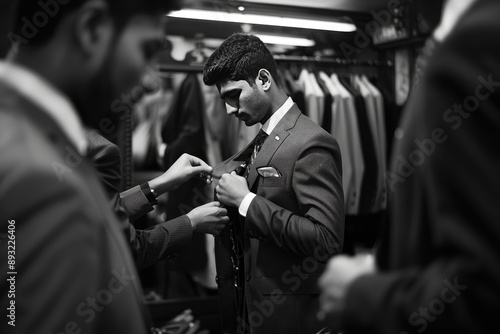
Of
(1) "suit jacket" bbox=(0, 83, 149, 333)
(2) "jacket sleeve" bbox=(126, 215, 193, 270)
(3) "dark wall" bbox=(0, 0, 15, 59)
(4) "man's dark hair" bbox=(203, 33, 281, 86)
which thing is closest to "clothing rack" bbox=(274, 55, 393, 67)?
(4) "man's dark hair" bbox=(203, 33, 281, 86)

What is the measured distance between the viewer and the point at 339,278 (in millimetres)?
778

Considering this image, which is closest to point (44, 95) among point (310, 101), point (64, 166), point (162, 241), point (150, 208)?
point (64, 166)

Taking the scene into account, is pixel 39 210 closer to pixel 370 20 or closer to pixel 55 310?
pixel 55 310

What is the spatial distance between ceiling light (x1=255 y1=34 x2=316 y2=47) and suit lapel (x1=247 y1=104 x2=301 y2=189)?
5.80ft

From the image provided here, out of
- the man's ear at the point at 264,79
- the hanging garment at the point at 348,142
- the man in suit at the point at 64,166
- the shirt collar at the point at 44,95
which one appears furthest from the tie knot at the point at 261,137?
the hanging garment at the point at 348,142

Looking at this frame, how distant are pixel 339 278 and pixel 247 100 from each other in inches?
39.1

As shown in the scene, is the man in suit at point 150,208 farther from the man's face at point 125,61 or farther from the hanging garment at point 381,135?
the hanging garment at point 381,135

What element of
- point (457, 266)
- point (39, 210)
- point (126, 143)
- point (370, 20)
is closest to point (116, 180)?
point (39, 210)

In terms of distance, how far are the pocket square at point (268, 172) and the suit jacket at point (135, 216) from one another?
276mm

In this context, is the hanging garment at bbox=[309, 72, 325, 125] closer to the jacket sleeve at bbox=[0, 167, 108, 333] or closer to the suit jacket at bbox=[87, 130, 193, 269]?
the suit jacket at bbox=[87, 130, 193, 269]

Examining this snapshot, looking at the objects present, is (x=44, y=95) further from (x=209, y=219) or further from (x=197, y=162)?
(x=197, y=162)

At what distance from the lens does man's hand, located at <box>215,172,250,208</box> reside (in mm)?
1575

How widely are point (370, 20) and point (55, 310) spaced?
3.08 metres

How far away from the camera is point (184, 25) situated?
3211 millimetres
